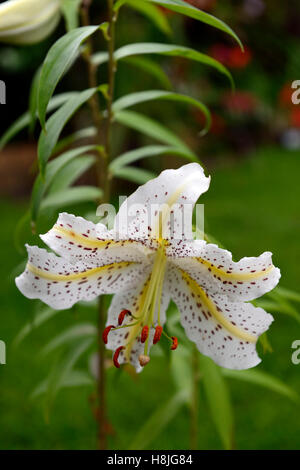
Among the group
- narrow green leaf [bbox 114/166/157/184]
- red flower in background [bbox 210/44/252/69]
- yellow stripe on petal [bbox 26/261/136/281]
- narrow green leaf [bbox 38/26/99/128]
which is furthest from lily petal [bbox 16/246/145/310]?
red flower in background [bbox 210/44/252/69]

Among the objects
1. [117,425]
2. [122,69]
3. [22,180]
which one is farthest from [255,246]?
[22,180]

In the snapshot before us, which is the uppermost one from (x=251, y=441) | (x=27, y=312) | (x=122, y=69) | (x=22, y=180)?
(x=122, y=69)

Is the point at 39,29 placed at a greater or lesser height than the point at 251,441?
greater

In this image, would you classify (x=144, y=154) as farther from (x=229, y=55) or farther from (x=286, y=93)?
(x=286, y=93)

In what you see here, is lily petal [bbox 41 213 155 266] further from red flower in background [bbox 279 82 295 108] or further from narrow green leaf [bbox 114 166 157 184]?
red flower in background [bbox 279 82 295 108]

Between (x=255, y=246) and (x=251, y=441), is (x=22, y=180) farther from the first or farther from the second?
(x=251, y=441)

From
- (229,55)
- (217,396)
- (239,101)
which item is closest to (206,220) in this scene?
(217,396)
